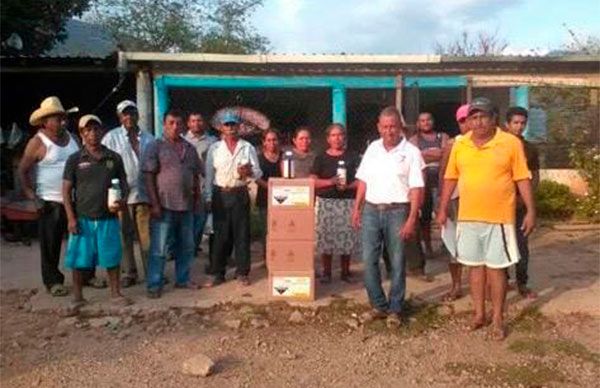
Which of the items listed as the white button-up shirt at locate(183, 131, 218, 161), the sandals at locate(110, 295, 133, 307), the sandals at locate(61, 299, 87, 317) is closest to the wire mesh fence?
the white button-up shirt at locate(183, 131, 218, 161)

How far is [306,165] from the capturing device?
23.0ft

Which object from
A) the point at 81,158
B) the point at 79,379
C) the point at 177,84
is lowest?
the point at 79,379

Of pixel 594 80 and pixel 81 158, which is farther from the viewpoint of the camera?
pixel 594 80

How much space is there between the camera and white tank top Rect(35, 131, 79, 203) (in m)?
6.53

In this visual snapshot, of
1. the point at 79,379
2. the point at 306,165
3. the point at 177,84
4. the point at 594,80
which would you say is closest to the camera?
the point at 79,379

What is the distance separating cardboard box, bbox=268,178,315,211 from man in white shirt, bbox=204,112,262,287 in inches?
19.4

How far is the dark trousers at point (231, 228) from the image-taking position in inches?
267

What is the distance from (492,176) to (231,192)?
2.54 metres

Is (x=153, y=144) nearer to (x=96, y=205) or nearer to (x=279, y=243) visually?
(x=96, y=205)

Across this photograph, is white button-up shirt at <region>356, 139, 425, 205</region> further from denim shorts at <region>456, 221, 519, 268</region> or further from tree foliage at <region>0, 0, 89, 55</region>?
tree foliage at <region>0, 0, 89, 55</region>

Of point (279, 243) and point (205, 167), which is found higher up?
point (205, 167)

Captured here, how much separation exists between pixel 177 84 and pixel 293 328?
583 centimetres

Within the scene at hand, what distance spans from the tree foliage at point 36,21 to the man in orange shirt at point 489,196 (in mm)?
10249

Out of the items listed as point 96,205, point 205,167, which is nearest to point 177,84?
point 205,167
